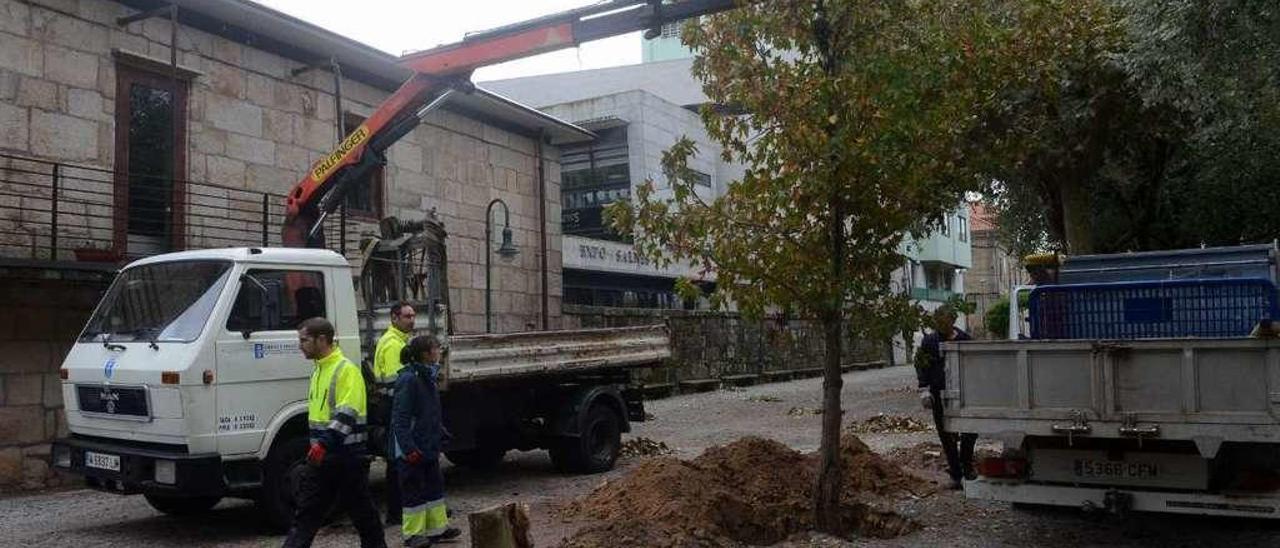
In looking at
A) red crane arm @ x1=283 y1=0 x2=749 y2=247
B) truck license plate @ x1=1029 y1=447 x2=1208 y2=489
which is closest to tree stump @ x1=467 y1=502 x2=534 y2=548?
truck license plate @ x1=1029 y1=447 x2=1208 y2=489

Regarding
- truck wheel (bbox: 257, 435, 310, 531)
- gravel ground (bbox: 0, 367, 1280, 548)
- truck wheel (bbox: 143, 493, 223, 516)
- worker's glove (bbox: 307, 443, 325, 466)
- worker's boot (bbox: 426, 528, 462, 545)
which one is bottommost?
gravel ground (bbox: 0, 367, 1280, 548)

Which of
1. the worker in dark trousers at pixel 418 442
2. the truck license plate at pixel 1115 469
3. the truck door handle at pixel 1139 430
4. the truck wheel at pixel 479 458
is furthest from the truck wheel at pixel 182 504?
the truck door handle at pixel 1139 430

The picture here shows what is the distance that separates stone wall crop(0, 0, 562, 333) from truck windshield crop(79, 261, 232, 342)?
9.84 ft

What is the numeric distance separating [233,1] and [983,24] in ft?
28.1

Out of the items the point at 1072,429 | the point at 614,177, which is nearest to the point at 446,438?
the point at 1072,429

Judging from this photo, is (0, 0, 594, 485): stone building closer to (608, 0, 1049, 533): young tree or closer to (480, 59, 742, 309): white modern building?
(608, 0, 1049, 533): young tree

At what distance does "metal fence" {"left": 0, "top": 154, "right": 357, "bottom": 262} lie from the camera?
10234mm

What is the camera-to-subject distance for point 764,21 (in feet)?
23.6

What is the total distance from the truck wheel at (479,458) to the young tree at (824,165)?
14.5 ft

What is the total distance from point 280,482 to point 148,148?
5.86 meters

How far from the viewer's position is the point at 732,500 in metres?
7.73

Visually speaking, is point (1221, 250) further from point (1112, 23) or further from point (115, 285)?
point (115, 285)

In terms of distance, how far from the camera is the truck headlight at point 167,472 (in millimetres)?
7059

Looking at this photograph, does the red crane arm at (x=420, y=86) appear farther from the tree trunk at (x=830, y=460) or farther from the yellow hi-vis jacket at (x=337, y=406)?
the yellow hi-vis jacket at (x=337, y=406)
